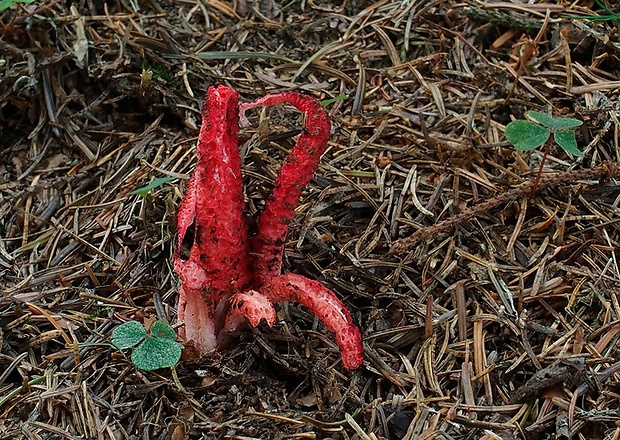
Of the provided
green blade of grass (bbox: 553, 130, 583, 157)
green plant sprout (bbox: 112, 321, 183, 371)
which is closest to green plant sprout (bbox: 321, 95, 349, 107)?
green blade of grass (bbox: 553, 130, 583, 157)

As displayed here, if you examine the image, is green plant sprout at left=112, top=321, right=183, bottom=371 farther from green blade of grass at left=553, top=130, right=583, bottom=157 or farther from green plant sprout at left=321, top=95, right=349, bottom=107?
green blade of grass at left=553, top=130, right=583, bottom=157

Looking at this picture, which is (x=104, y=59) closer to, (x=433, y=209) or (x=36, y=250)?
(x=36, y=250)

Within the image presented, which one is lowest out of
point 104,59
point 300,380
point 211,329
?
point 300,380

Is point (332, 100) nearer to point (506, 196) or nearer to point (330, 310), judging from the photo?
point (506, 196)

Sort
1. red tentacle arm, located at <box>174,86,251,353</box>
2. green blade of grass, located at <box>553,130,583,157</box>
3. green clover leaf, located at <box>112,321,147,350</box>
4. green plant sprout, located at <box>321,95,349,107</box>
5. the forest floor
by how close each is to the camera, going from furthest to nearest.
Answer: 1. green plant sprout, located at <box>321,95,349,107</box>
2. green blade of grass, located at <box>553,130,583,157</box>
3. the forest floor
4. green clover leaf, located at <box>112,321,147,350</box>
5. red tentacle arm, located at <box>174,86,251,353</box>

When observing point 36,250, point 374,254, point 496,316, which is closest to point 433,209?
point 374,254

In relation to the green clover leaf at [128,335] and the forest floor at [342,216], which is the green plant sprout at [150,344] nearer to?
the green clover leaf at [128,335]
